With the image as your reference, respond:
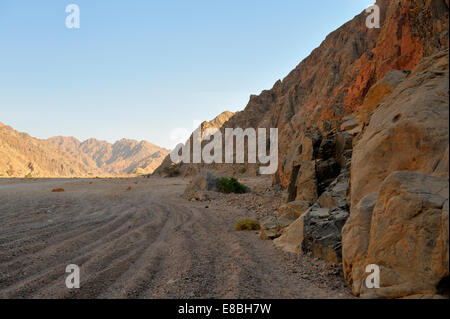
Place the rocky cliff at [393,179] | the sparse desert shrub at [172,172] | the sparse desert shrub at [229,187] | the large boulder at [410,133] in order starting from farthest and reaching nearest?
the sparse desert shrub at [172,172]
the sparse desert shrub at [229,187]
the large boulder at [410,133]
the rocky cliff at [393,179]

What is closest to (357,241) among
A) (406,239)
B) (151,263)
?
(406,239)

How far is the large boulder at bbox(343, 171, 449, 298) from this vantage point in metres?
2.27

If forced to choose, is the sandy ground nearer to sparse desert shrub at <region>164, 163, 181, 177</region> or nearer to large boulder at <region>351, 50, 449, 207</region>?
large boulder at <region>351, 50, 449, 207</region>

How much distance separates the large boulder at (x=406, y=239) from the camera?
2.27m

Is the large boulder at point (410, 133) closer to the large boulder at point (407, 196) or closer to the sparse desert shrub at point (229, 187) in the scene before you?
the large boulder at point (407, 196)

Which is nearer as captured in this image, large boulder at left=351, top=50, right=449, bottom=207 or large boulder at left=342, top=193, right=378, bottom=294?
large boulder at left=351, top=50, right=449, bottom=207

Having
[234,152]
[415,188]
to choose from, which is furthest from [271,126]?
[415,188]

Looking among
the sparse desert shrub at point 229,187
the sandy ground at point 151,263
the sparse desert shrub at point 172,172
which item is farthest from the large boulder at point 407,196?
the sparse desert shrub at point 172,172

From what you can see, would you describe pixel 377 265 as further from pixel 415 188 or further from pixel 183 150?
pixel 183 150

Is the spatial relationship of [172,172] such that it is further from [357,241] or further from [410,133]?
[410,133]

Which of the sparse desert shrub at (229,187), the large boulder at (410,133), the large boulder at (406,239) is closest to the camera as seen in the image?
the large boulder at (406,239)

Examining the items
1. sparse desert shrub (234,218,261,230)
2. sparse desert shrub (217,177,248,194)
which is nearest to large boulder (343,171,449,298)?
sparse desert shrub (234,218,261,230)

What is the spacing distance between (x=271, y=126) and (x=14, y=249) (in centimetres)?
3208

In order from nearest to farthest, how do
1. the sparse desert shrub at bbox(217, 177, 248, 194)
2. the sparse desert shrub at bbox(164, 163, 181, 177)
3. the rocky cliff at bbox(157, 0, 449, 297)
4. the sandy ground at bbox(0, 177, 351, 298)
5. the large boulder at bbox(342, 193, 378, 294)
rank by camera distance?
the rocky cliff at bbox(157, 0, 449, 297) → the large boulder at bbox(342, 193, 378, 294) → the sandy ground at bbox(0, 177, 351, 298) → the sparse desert shrub at bbox(217, 177, 248, 194) → the sparse desert shrub at bbox(164, 163, 181, 177)
